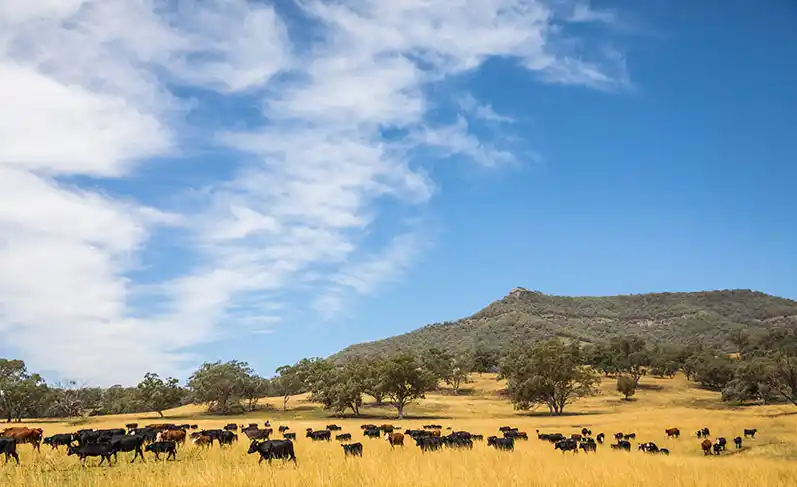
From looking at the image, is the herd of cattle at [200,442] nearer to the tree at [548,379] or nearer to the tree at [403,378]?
the tree at [403,378]

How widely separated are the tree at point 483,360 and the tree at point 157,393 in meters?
77.3

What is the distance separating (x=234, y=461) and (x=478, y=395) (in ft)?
321

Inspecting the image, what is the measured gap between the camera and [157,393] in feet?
290

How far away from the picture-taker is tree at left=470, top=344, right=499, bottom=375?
480ft

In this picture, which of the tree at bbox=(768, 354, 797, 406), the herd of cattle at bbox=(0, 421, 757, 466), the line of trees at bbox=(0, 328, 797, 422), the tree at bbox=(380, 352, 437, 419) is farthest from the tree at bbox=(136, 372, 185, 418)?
the tree at bbox=(768, 354, 797, 406)

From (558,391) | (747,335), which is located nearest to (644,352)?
(747,335)

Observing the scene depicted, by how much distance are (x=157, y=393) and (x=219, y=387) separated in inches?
369

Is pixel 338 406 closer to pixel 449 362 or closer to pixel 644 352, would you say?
pixel 449 362

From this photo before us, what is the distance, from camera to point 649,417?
5825 cm

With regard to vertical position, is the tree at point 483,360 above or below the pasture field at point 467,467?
above

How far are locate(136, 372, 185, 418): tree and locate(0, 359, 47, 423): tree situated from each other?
13.8 m

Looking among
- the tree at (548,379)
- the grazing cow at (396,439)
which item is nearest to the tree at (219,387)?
the tree at (548,379)

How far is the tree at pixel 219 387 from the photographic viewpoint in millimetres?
90312

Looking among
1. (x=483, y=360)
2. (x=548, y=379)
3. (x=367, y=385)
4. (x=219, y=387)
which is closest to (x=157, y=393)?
(x=219, y=387)
